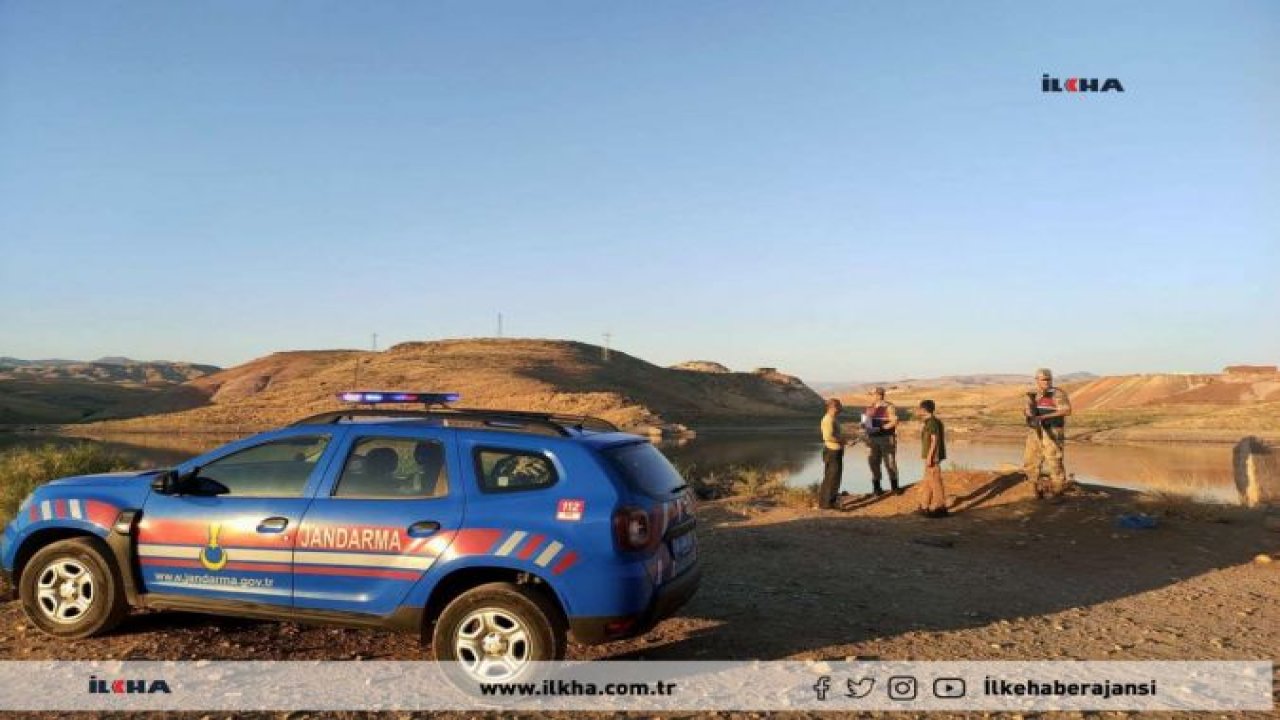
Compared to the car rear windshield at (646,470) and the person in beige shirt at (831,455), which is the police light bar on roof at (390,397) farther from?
the person in beige shirt at (831,455)

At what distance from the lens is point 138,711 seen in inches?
179

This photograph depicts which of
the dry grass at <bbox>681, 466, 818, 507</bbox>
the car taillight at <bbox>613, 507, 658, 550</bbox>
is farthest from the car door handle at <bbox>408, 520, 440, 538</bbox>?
the dry grass at <bbox>681, 466, 818, 507</bbox>

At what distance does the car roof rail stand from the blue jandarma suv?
0.8 inches

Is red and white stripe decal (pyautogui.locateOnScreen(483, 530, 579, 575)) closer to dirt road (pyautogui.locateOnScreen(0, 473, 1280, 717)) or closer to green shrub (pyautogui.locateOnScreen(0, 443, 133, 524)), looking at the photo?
dirt road (pyautogui.locateOnScreen(0, 473, 1280, 717))

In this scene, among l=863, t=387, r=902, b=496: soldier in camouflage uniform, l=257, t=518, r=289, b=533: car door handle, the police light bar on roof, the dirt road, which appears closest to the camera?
l=257, t=518, r=289, b=533: car door handle

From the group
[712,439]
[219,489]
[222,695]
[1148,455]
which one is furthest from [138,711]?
[712,439]

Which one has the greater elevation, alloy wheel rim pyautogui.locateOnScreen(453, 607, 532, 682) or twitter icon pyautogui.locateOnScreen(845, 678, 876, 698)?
alloy wheel rim pyautogui.locateOnScreen(453, 607, 532, 682)

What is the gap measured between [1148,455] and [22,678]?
4366 cm

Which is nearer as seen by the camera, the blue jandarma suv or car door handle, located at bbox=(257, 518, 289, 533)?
the blue jandarma suv

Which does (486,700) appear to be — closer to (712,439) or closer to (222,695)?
(222,695)

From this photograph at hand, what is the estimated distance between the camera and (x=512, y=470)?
4.95 m

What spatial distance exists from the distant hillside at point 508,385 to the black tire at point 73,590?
49190 millimetres

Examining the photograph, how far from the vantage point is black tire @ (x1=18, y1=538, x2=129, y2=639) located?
5.55m

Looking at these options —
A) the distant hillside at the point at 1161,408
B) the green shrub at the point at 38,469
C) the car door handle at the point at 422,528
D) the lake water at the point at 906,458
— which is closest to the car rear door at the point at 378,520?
the car door handle at the point at 422,528
